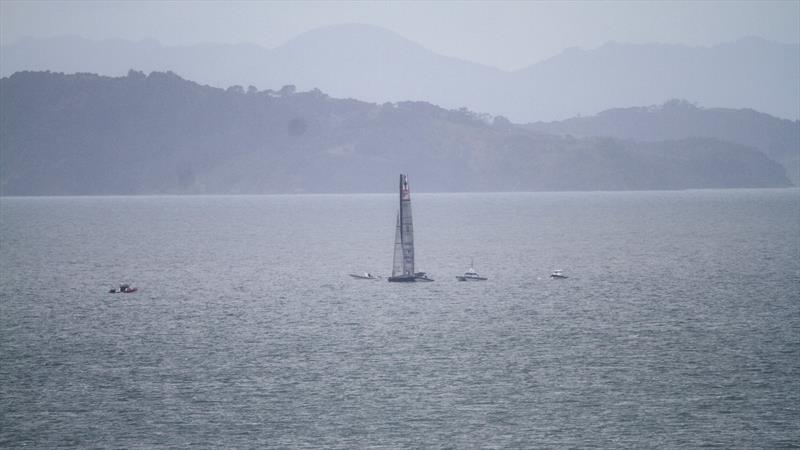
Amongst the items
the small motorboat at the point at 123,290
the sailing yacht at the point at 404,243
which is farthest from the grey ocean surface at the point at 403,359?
the sailing yacht at the point at 404,243

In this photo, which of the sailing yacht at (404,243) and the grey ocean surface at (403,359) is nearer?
the grey ocean surface at (403,359)

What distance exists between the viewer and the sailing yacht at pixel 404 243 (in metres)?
104

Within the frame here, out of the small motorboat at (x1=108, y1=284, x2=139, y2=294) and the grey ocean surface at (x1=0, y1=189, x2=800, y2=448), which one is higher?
the small motorboat at (x1=108, y1=284, x2=139, y2=294)

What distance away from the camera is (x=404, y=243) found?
4198 inches

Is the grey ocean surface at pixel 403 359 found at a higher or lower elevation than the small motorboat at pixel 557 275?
lower

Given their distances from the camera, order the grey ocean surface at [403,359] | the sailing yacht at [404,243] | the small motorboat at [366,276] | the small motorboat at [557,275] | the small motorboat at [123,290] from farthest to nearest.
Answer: the small motorboat at [557,275] < the small motorboat at [366,276] < the small motorboat at [123,290] < the sailing yacht at [404,243] < the grey ocean surface at [403,359]

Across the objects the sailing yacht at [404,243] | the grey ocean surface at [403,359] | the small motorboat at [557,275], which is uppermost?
the sailing yacht at [404,243]

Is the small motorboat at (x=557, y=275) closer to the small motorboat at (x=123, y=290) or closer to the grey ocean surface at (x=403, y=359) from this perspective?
the grey ocean surface at (x=403, y=359)

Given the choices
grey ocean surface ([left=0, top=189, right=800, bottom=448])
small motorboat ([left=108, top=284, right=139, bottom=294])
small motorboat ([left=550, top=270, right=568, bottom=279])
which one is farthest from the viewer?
small motorboat ([left=550, top=270, right=568, bottom=279])

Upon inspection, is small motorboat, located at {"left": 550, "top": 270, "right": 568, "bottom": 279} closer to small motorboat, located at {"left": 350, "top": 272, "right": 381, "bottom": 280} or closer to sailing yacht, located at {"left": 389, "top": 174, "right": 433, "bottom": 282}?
sailing yacht, located at {"left": 389, "top": 174, "right": 433, "bottom": 282}

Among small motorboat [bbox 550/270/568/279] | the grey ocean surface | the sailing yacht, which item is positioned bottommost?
the grey ocean surface

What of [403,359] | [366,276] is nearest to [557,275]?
[366,276]

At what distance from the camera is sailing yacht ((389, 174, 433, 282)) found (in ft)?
340

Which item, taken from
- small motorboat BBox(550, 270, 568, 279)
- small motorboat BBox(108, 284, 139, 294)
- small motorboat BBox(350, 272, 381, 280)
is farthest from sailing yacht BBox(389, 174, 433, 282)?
small motorboat BBox(108, 284, 139, 294)
